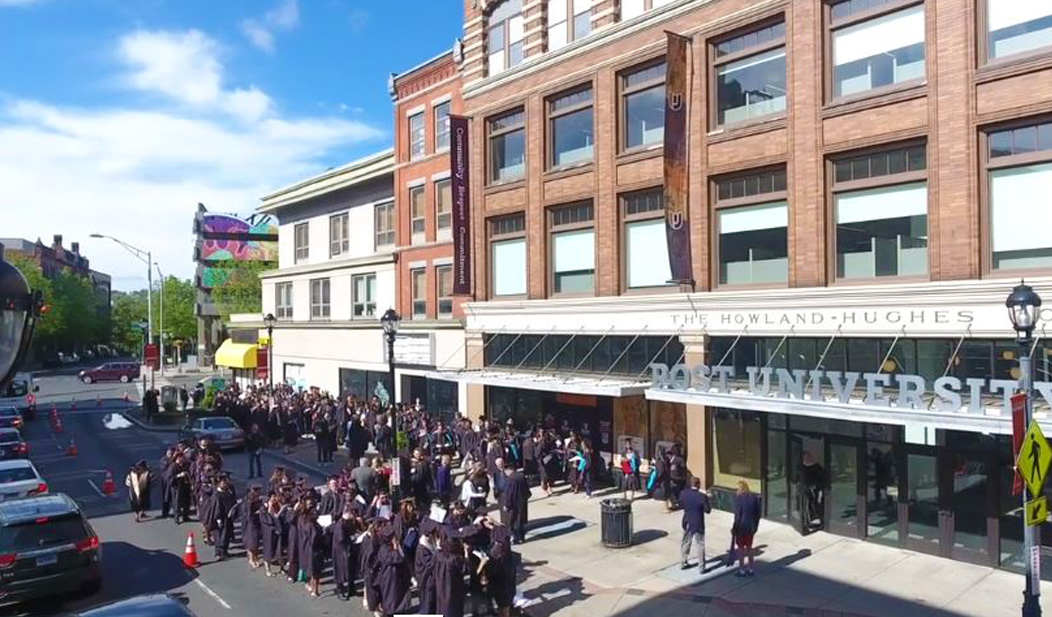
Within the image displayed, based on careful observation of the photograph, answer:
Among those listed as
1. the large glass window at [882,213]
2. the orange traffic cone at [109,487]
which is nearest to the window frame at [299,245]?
the orange traffic cone at [109,487]

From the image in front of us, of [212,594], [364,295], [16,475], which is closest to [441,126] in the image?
[364,295]

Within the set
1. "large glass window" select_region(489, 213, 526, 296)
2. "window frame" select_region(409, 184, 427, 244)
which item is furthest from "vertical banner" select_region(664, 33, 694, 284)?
"window frame" select_region(409, 184, 427, 244)

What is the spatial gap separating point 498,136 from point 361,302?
12.6m

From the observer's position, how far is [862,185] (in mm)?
17469

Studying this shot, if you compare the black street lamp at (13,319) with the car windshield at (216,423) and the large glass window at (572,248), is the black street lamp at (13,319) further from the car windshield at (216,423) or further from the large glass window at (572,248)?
the car windshield at (216,423)

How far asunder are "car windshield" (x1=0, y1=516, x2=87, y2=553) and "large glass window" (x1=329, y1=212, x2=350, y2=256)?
85.5 ft

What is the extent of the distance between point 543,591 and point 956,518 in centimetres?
792

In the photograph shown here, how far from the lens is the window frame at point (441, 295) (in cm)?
3141

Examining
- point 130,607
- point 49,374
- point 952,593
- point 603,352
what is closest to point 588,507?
point 603,352

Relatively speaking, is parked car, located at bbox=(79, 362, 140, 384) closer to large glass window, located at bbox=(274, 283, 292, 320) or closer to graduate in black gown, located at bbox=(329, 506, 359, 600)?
large glass window, located at bbox=(274, 283, 292, 320)

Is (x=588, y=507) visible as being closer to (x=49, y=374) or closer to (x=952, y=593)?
(x=952, y=593)

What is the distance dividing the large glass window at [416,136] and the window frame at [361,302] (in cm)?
575

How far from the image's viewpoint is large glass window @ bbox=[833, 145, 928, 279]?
54.6 feet

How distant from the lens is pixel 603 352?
77.7 feet
